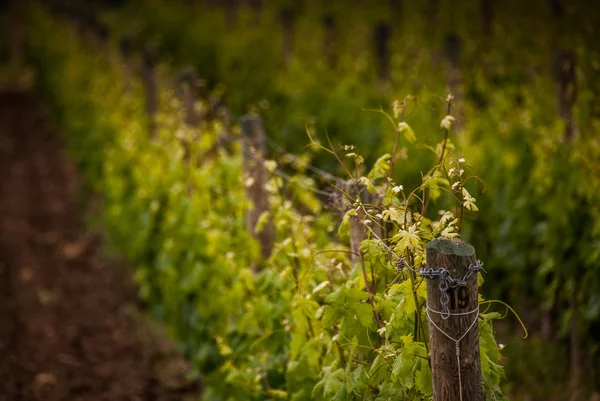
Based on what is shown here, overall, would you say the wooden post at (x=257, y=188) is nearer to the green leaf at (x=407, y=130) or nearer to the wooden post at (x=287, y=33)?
the green leaf at (x=407, y=130)

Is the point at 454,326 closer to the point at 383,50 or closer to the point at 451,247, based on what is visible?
the point at 451,247

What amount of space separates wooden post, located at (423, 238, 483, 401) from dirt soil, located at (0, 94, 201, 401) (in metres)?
3.31

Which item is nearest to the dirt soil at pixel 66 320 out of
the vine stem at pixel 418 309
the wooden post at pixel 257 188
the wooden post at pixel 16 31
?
the wooden post at pixel 257 188

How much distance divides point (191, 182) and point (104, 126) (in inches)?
155

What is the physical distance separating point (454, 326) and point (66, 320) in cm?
491

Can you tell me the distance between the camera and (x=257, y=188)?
3.96m

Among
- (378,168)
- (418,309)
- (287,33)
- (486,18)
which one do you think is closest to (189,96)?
(378,168)

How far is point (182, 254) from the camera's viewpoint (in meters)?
4.68

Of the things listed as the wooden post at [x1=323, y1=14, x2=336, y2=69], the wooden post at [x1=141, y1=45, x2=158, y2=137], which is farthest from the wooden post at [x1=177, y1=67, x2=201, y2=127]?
the wooden post at [x1=323, y1=14, x2=336, y2=69]

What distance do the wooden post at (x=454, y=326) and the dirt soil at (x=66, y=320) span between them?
10.8 ft

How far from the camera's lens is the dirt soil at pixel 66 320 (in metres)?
5.02

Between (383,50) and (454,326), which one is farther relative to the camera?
(383,50)

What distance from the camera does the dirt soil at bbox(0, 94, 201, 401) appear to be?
502 cm

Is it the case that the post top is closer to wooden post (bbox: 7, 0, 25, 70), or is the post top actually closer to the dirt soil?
the dirt soil
